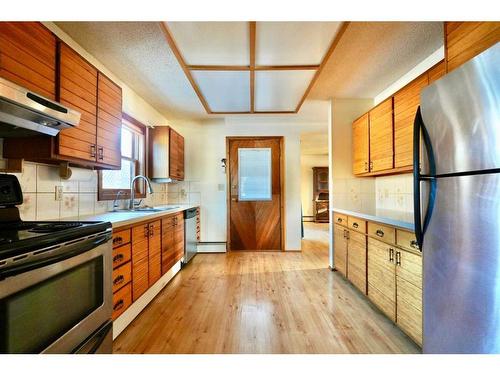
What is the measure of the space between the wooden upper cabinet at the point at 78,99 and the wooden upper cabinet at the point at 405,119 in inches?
103

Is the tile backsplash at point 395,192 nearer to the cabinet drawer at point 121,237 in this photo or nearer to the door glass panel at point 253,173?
the door glass panel at point 253,173

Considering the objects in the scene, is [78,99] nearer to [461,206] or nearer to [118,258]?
[118,258]

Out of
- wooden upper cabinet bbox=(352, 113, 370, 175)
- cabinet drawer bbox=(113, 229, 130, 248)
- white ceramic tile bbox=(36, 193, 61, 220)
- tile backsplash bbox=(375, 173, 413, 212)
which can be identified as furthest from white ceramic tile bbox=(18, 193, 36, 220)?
tile backsplash bbox=(375, 173, 413, 212)

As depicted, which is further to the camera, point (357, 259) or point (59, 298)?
point (357, 259)

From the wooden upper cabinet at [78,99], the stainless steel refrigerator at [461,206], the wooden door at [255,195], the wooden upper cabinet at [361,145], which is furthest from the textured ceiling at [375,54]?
the wooden upper cabinet at [78,99]

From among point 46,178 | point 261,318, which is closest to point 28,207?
point 46,178

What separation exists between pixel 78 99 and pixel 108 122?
0.36 meters

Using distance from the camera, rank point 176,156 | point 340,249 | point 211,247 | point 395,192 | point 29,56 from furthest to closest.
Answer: point 211,247 → point 176,156 → point 340,249 → point 395,192 → point 29,56

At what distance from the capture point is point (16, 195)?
131 centimetres

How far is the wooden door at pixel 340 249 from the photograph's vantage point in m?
2.65

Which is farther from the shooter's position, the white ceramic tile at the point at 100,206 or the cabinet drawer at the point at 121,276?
the white ceramic tile at the point at 100,206

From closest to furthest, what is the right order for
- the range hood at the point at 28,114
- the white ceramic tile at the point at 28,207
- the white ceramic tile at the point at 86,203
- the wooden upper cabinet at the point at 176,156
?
1. the range hood at the point at 28,114
2. the white ceramic tile at the point at 28,207
3. the white ceramic tile at the point at 86,203
4. the wooden upper cabinet at the point at 176,156

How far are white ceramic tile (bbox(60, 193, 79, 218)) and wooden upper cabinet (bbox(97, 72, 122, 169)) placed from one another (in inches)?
14.2

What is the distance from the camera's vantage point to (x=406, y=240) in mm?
1565
